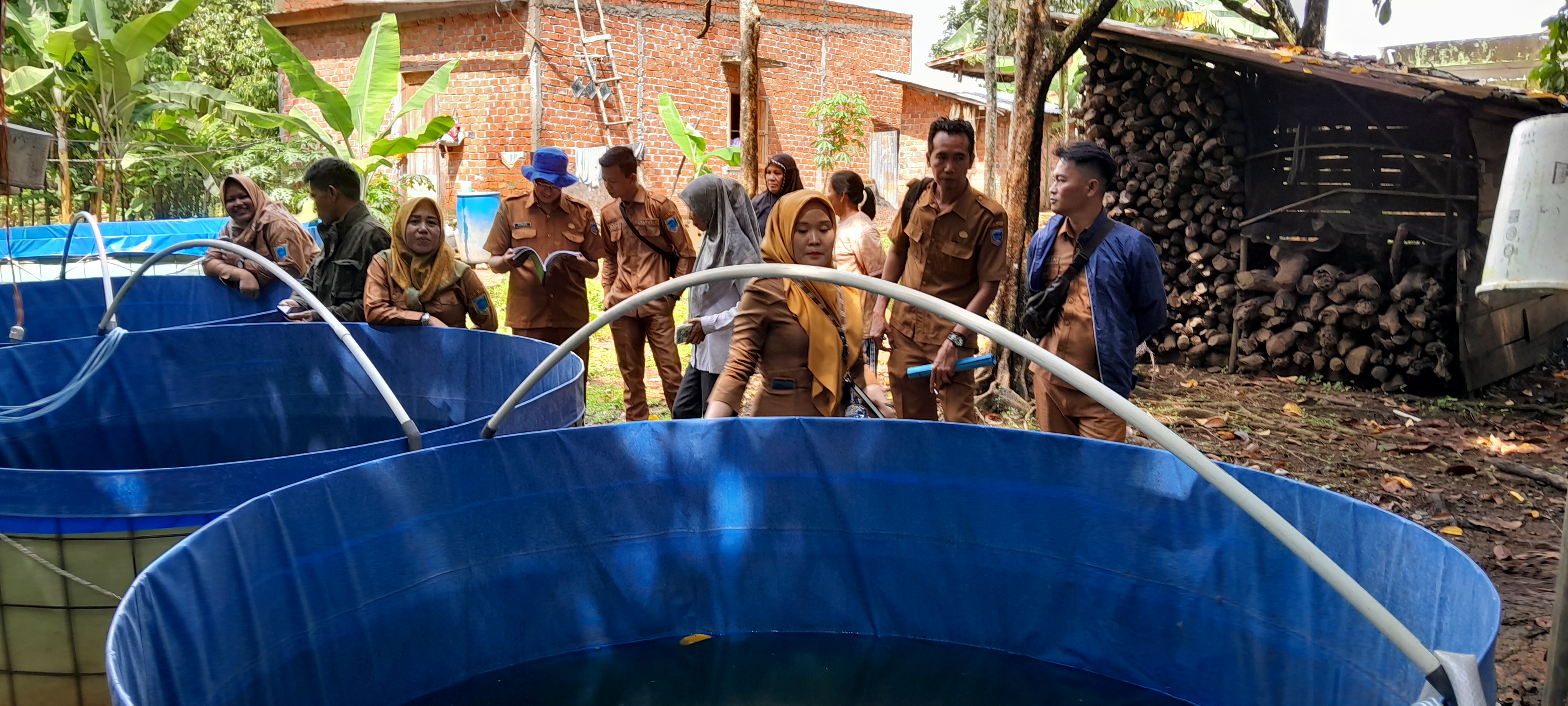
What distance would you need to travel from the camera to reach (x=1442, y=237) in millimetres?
7973

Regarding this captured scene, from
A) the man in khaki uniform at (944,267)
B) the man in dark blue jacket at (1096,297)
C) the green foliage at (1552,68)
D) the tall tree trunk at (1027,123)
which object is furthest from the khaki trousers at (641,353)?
the green foliage at (1552,68)

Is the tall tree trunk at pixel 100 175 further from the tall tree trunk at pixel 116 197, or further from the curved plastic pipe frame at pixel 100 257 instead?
the curved plastic pipe frame at pixel 100 257

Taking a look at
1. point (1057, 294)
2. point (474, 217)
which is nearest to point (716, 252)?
point (1057, 294)

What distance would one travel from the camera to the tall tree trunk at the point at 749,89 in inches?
331

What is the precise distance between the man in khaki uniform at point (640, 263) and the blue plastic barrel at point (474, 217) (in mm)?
8832

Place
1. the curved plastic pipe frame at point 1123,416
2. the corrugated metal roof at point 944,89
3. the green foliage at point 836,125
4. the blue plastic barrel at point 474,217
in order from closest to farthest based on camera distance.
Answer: the curved plastic pipe frame at point 1123,416
the blue plastic barrel at point 474,217
the green foliage at point 836,125
the corrugated metal roof at point 944,89

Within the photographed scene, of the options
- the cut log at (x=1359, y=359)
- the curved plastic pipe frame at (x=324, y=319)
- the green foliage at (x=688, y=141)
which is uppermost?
the green foliage at (x=688, y=141)

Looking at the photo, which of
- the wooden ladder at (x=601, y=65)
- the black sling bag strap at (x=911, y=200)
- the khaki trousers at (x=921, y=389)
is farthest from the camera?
the wooden ladder at (x=601, y=65)

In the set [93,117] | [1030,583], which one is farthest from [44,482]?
[93,117]

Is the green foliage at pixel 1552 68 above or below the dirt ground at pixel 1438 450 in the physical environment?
above

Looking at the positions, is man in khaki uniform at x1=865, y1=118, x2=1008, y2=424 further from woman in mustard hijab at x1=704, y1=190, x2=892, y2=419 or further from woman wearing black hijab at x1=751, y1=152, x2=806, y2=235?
woman wearing black hijab at x1=751, y1=152, x2=806, y2=235

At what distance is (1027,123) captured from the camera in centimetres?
670

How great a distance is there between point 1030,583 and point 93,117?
14158 mm

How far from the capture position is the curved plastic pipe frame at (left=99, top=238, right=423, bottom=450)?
3021mm
